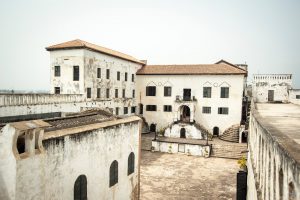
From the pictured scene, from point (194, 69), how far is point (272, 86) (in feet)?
41.3

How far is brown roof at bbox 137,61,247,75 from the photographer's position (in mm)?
33594

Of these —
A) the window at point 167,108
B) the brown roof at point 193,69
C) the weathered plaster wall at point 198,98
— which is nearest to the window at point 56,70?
the brown roof at point 193,69

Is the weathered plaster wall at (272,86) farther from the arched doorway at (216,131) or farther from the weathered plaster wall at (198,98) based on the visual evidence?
the arched doorway at (216,131)

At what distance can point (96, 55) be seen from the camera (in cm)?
2825

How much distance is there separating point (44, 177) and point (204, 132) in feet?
88.1

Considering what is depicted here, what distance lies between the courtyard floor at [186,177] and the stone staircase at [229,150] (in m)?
1.11

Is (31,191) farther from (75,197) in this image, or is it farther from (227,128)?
(227,128)

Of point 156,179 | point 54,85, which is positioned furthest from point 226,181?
point 54,85

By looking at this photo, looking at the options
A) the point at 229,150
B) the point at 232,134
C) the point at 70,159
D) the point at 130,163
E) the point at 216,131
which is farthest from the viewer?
the point at 216,131

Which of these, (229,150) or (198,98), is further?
(198,98)

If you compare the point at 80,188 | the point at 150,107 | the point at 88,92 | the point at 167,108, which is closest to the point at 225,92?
the point at 167,108

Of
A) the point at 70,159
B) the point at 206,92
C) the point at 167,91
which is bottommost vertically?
the point at 70,159

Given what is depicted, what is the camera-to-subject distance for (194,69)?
1403 inches

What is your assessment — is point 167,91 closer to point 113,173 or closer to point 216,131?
point 216,131
